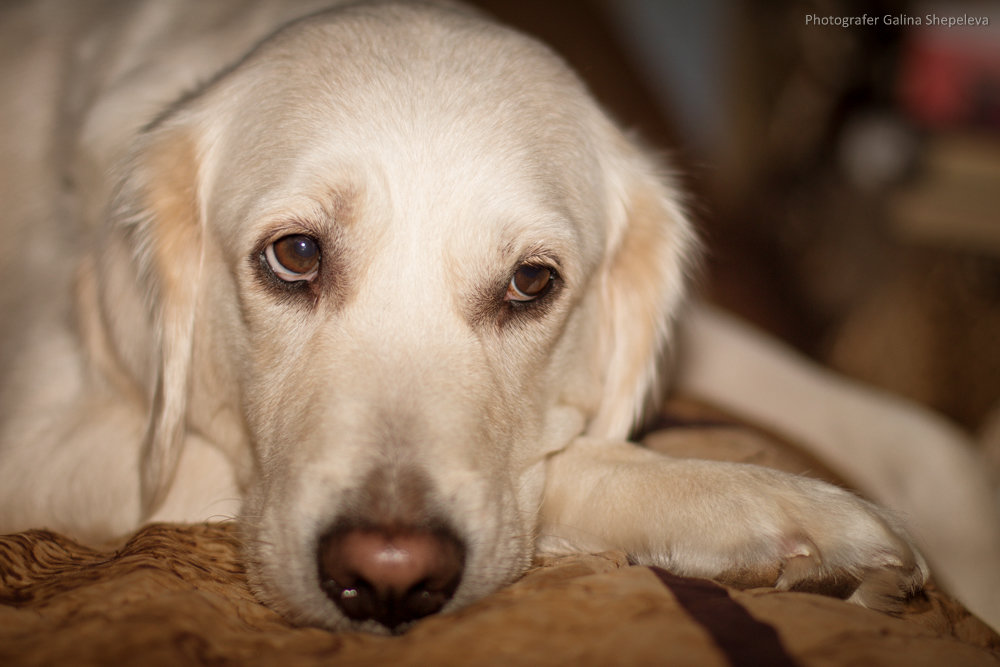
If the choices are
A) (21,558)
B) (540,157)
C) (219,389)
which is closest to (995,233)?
(540,157)

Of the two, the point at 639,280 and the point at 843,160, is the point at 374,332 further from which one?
the point at 843,160

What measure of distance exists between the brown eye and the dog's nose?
61 cm

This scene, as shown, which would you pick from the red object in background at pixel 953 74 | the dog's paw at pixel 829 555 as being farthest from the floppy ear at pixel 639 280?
the red object in background at pixel 953 74

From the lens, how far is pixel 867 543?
126 centimetres

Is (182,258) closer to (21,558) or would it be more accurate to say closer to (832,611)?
(21,558)

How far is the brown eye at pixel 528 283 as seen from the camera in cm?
162

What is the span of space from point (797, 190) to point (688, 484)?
156 inches

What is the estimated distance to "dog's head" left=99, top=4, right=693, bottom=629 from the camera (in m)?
1.25

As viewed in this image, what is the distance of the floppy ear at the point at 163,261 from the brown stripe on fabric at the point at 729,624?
1156mm

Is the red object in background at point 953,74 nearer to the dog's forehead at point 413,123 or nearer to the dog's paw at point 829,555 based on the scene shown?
the dog's forehead at point 413,123

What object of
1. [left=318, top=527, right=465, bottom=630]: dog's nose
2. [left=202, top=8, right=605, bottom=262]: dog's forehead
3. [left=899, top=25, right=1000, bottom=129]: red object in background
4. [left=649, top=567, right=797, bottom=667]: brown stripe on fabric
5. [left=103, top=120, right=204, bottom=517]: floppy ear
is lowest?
[left=318, top=527, right=465, bottom=630]: dog's nose

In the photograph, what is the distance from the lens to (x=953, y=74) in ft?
15.5

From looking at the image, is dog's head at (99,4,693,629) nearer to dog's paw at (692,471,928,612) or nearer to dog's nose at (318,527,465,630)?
dog's nose at (318,527,465,630)

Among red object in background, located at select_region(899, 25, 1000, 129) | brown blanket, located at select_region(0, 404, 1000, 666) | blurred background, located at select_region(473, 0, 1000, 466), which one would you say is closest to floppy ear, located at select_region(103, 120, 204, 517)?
brown blanket, located at select_region(0, 404, 1000, 666)
